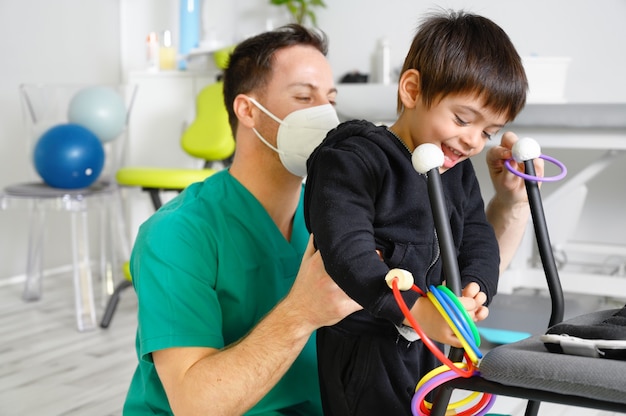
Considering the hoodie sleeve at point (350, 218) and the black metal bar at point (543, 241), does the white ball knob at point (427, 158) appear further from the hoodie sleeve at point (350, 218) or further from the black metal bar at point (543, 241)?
the black metal bar at point (543, 241)

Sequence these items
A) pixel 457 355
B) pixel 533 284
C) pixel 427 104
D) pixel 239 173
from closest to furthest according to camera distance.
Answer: pixel 457 355, pixel 427 104, pixel 239 173, pixel 533 284

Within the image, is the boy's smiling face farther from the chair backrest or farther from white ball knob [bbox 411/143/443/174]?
the chair backrest

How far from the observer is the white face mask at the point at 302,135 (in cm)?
150

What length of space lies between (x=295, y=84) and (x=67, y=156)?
1.87 metres

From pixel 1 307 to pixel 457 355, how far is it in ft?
9.79

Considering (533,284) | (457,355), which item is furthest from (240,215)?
(533,284)

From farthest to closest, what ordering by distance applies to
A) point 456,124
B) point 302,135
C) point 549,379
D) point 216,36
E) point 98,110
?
point 216,36 → point 98,110 → point 302,135 → point 456,124 → point 549,379

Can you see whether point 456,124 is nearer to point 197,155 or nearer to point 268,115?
point 268,115

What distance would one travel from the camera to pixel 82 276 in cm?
322

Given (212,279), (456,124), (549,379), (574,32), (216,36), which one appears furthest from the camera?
(216,36)

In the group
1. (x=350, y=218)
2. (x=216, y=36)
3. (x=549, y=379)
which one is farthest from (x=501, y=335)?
(x=216, y=36)

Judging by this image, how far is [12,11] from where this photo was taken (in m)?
3.89

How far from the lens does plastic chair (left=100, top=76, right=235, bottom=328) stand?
10.3 ft

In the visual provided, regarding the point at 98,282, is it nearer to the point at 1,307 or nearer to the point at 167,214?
the point at 1,307
